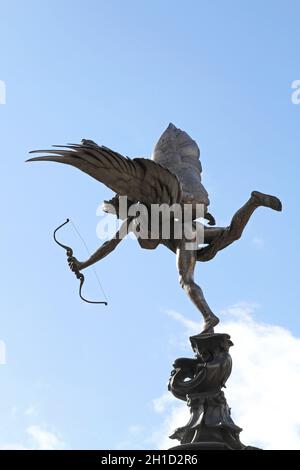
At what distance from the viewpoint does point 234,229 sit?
35.4 feet

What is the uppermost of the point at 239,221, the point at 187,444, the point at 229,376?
the point at 239,221

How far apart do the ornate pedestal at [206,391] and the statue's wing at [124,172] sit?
168 centimetres

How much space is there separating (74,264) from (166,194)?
1.34 meters

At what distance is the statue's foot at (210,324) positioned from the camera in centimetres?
1018

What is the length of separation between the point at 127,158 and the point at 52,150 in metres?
0.84

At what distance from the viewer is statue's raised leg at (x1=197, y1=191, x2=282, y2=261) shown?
34.2 ft

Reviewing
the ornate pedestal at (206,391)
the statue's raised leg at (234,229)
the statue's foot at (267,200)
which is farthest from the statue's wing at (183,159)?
the ornate pedestal at (206,391)

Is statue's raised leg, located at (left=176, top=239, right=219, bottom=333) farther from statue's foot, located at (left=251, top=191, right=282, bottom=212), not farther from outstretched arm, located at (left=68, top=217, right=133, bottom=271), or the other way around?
statue's foot, located at (left=251, top=191, right=282, bottom=212)

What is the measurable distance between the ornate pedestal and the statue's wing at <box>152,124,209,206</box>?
184 cm

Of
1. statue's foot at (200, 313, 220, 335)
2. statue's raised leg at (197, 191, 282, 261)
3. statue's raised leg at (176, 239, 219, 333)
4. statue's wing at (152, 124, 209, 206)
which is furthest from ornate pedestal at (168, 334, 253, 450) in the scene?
statue's wing at (152, 124, 209, 206)

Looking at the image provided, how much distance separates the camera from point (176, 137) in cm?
1165
